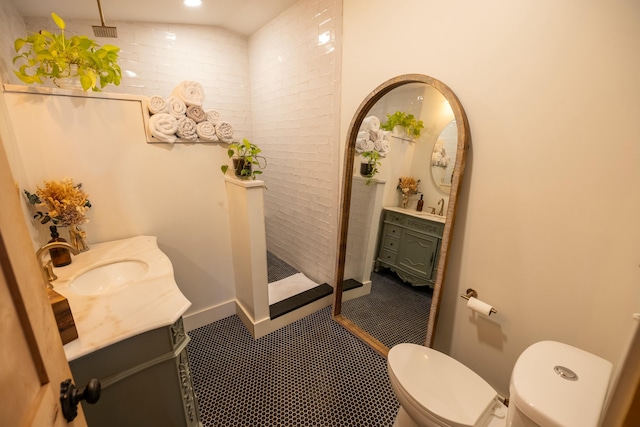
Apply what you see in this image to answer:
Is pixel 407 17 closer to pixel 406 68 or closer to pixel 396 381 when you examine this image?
pixel 406 68

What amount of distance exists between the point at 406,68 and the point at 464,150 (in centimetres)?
→ 60

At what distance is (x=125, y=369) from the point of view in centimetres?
86

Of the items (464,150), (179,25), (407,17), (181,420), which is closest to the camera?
(181,420)

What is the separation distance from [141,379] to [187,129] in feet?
4.46

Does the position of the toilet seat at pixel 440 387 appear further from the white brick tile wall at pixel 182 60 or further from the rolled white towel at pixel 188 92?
the white brick tile wall at pixel 182 60

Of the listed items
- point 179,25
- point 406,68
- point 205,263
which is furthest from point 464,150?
point 179,25

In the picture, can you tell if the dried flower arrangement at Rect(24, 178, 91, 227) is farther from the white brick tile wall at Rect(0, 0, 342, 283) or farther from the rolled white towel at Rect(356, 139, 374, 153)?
the rolled white towel at Rect(356, 139, 374, 153)

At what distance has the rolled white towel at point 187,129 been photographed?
1600mm

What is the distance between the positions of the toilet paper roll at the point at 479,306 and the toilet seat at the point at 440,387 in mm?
284

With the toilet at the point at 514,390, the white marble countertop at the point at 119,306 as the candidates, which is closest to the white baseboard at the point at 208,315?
the white marble countertop at the point at 119,306

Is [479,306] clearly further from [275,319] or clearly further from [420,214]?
[275,319]

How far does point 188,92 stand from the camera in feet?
5.20

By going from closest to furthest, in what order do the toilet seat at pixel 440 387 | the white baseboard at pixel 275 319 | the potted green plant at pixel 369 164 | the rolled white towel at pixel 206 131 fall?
the toilet seat at pixel 440 387 → the rolled white towel at pixel 206 131 → the potted green plant at pixel 369 164 → the white baseboard at pixel 275 319

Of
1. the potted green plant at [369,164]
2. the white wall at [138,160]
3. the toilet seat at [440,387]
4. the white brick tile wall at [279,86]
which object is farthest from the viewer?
the white brick tile wall at [279,86]
